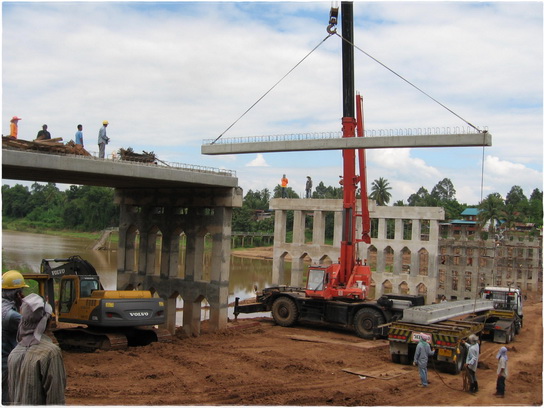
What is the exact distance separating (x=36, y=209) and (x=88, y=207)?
16.4 m

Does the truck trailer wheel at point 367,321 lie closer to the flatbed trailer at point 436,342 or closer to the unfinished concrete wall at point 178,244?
the flatbed trailer at point 436,342

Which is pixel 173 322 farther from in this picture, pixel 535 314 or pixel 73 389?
pixel 535 314

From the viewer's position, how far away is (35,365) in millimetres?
4938

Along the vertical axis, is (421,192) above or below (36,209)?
above

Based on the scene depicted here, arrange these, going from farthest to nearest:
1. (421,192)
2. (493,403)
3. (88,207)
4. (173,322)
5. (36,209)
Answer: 1. (421,192)
2. (36,209)
3. (88,207)
4. (173,322)
5. (493,403)

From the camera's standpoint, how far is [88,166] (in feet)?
56.0

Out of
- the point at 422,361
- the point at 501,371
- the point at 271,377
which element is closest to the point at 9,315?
the point at 271,377

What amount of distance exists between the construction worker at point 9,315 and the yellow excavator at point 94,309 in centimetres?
1134

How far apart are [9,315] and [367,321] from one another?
1877cm

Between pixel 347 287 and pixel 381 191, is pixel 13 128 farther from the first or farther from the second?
pixel 381 191

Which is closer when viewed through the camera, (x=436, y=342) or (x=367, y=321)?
(x=436, y=342)

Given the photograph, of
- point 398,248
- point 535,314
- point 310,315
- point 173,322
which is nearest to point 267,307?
point 310,315

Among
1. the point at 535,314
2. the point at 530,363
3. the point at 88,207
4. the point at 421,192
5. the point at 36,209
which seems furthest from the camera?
the point at 421,192

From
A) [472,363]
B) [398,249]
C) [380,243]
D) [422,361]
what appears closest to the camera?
[472,363]
